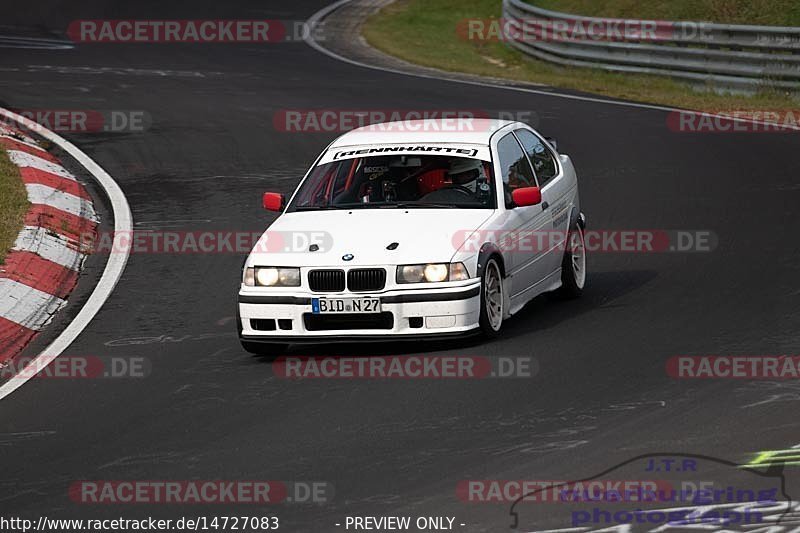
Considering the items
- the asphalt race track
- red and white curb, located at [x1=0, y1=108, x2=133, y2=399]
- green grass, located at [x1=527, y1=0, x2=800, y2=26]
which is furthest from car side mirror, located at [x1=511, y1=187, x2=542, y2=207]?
green grass, located at [x1=527, y1=0, x2=800, y2=26]

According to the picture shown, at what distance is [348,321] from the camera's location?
9406mm

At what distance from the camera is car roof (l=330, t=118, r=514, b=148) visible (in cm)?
1084

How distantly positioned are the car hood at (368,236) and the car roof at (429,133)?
0.81 meters

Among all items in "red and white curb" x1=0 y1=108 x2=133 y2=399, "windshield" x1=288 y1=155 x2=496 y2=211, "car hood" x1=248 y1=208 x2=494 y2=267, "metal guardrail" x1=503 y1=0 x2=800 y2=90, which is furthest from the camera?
"metal guardrail" x1=503 y1=0 x2=800 y2=90

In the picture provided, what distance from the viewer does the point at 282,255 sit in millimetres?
9648

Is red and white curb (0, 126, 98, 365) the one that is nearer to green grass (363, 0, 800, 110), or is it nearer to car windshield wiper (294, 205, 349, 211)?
car windshield wiper (294, 205, 349, 211)

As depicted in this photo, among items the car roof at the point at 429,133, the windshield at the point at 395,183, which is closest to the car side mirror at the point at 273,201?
the windshield at the point at 395,183

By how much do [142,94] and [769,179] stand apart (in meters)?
9.96

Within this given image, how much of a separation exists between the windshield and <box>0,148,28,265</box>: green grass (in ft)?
9.49

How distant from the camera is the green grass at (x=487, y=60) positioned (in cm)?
2216

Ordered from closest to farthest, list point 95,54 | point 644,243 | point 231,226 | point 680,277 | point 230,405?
point 230,405, point 680,277, point 644,243, point 231,226, point 95,54

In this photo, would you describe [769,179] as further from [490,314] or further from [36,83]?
[36,83]

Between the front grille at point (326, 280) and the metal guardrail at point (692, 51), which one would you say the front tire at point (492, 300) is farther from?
the metal guardrail at point (692, 51)

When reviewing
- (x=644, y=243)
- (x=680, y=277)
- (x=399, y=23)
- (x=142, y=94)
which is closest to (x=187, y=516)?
(x=680, y=277)
